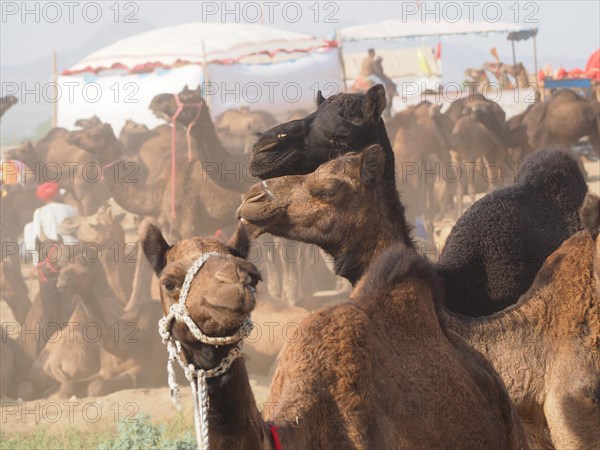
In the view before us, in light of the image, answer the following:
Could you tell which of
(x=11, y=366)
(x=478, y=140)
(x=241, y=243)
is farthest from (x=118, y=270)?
(x=241, y=243)

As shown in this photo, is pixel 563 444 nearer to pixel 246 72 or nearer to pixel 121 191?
pixel 121 191

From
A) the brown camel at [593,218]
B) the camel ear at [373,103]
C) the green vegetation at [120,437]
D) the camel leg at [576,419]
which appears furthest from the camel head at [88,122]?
the camel leg at [576,419]

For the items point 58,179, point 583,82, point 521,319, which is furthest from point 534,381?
point 583,82

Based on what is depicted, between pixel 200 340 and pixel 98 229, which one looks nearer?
pixel 200 340

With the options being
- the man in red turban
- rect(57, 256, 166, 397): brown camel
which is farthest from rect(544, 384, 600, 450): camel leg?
→ the man in red turban

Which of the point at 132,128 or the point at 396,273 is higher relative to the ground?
the point at 132,128

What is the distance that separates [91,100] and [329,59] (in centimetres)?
506

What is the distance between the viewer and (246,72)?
842 inches

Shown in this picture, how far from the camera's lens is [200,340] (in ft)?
8.73

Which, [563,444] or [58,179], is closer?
[563,444]

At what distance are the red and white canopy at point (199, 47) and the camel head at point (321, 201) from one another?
17.0 metres

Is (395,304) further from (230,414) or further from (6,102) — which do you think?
(6,102)

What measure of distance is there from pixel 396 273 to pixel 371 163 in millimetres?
1054

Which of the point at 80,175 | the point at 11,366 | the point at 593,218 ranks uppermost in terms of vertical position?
the point at 593,218
